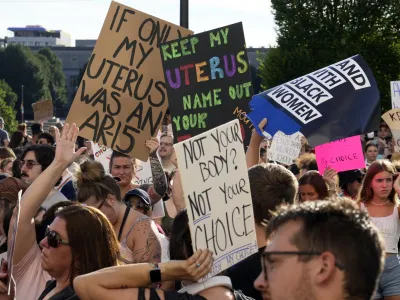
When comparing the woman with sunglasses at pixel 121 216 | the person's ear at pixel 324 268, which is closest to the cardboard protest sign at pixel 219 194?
the person's ear at pixel 324 268

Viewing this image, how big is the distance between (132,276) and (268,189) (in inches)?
43.2

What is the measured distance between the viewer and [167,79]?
295 inches

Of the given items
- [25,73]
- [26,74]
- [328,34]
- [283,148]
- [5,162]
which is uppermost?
[25,73]

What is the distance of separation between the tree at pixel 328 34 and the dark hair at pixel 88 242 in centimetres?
4162

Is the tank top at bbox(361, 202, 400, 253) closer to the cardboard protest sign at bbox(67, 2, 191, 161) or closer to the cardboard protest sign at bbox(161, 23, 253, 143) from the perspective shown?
the cardboard protest sign at bbox(161, 23, 253, 143)

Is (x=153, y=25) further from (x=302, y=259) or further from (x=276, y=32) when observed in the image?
(x=276, y=32)

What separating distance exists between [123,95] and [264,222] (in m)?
3.65

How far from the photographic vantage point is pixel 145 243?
5598mm

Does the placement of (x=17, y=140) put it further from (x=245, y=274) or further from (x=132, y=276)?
(x=132, y=276)

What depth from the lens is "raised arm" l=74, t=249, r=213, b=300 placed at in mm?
3561

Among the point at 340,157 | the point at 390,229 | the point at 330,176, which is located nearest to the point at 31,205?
the point at 390,229

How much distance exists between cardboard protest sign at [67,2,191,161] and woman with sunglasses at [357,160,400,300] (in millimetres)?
1640

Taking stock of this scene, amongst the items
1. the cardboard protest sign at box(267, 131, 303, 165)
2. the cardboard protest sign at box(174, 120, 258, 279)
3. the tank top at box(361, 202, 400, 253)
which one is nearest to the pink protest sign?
the cardboard protest sign at box(267, 131, 303, 165)

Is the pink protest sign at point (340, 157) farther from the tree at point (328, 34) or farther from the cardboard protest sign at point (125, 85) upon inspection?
the tree at point (328, 34)
